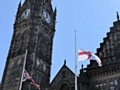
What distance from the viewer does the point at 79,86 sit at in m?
30.8

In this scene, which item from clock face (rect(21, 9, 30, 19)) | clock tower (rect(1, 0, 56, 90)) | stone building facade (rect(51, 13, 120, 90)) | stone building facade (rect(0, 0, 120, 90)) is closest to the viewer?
stone building facade (rect(51, 13, 120, 90))

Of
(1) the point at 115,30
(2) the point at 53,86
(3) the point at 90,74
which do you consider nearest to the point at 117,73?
(3) the point at 90,74

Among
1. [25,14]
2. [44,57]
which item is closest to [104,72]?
[44,57]

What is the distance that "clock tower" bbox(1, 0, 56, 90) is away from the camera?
40.0 meters

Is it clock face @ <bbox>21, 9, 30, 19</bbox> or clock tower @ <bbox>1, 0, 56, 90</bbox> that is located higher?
clock face @ <bbox>21, 9, 30, 19</bbox>

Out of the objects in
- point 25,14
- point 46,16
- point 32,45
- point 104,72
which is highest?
point 25,14

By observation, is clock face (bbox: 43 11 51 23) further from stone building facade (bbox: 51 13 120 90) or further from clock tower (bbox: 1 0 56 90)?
stone building facade (bbox: 51 13 120 90)

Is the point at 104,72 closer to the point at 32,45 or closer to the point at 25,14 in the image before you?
the point at 32,45

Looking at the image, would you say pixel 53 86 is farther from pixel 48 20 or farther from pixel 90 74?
pixel 48 20

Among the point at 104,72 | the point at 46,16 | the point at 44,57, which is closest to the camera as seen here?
the point at 104,72

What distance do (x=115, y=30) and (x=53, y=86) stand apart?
42.8 ft

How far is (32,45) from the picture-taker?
42406 millimetres

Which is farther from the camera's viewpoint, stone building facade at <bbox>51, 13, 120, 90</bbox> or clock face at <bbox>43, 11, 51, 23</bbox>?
clock face at <bbox>43, 11, 51, 23</bbox>

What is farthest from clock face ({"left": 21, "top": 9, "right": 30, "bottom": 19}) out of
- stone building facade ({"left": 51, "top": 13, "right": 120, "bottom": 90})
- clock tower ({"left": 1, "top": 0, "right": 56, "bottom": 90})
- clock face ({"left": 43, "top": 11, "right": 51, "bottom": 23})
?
stone building facade ({"left": 51, "top": 13, "right": 120, "bottom": 90})
